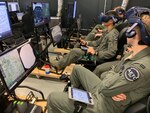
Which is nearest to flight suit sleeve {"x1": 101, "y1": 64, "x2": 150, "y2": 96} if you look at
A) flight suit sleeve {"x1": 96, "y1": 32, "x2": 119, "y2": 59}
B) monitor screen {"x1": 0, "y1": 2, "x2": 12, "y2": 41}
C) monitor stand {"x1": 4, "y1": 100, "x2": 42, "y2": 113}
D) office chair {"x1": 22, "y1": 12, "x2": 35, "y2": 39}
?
monitor stand {"x1": 4, "y1": 100, "x2": 42, "y2": 113}

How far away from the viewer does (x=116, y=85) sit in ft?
4.23

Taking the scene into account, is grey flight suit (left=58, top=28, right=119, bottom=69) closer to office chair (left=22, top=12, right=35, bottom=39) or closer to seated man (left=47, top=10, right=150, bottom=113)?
seated man (left=47, top=10, right=150, bottom=113)

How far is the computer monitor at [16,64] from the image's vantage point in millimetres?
1157

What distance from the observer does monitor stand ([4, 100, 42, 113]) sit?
135cm

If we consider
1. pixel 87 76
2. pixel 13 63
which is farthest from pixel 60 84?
pixel 13 63

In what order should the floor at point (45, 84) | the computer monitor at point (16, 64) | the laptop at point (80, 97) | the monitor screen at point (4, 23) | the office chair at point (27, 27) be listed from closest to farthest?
the computer monitor at point (16, 64), the laptop at point (80, 97), the monitor screen at point (4, 23), the floor at point (45, 84), the office chair at point (27, 27)

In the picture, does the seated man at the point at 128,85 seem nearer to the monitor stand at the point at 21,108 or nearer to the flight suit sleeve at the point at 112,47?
the monitor stand at the point at 21,108

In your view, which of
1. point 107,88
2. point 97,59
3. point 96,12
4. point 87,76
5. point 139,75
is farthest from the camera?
point 96,12

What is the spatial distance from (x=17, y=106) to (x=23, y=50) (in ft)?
1.58

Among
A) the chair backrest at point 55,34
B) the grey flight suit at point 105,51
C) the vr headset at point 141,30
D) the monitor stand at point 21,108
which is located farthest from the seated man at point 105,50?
the monitor stand at point 21,108

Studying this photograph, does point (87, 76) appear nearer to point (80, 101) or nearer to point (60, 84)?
point (80, 101)

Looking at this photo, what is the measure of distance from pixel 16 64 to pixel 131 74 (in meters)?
0.89

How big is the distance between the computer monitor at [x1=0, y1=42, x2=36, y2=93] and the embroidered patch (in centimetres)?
84

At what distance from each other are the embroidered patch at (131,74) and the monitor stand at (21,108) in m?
0.79
